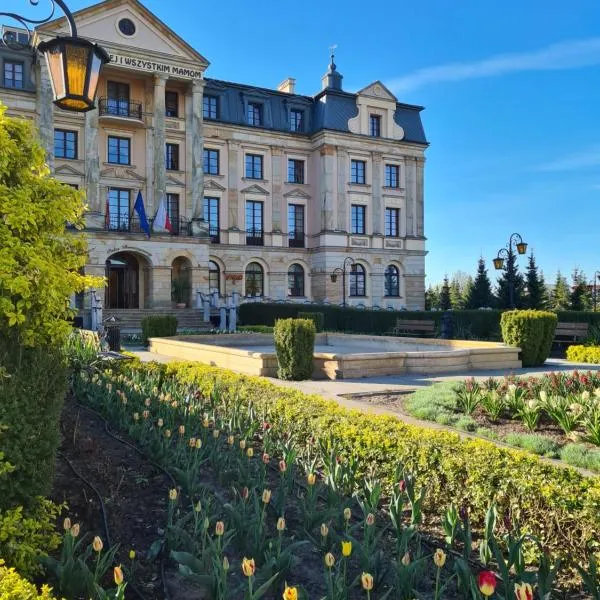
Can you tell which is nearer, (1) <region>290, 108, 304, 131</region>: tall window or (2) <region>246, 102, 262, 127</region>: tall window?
(2) <region>246, 102, 262, 127</region>: tall window

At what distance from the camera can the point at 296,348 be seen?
35.2ft

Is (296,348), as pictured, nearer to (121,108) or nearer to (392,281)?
(121,108)

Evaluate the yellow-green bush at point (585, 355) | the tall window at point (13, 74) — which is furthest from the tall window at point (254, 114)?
the yellow-green bush at point (585, 355)

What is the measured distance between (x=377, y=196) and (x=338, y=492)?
33.1 meters

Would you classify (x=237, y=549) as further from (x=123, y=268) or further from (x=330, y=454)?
(x=123, y=268)

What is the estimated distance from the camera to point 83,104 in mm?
5512

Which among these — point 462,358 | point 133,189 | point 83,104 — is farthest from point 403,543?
point 133,189

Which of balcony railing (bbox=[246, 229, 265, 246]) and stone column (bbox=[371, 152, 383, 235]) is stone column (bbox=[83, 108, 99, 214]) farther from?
stone column (bbox=[371, 152, 383, 235])

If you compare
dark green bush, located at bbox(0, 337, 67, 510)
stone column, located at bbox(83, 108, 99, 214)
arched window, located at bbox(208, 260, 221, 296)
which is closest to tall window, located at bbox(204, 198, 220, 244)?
arched window, located at bbox(208, 260, 221, 296)

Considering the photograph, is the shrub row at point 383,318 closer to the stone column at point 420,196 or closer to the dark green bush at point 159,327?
the dark green bush at point 159,327

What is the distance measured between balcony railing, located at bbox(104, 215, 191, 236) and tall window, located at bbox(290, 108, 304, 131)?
9826 mm

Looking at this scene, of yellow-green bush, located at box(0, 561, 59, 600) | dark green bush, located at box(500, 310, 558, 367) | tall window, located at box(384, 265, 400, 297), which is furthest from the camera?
tall window, located at box(384, 265, 400, 297)

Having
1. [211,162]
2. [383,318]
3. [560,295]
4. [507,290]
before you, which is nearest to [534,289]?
[507,290]

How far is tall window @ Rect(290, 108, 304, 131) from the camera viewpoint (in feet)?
115
